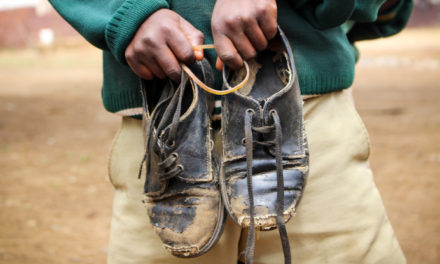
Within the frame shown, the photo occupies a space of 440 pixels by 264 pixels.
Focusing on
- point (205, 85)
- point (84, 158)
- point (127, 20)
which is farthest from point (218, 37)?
point (84, 158)

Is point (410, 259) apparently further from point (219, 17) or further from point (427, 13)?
point (427, 13)

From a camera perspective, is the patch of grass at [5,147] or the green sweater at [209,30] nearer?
the green sweater at [209,30]

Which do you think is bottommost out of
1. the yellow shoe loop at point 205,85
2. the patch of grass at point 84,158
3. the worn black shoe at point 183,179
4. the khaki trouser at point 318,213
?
the patch of grass at point 84,158

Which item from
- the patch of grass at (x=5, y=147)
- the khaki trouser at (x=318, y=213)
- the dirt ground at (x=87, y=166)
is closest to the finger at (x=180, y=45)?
the khaki trouser at (x=318, y=213)

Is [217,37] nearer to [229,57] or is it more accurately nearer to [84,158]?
[229,57]

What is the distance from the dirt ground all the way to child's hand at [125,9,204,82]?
2273mm

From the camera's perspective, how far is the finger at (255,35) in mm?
1029

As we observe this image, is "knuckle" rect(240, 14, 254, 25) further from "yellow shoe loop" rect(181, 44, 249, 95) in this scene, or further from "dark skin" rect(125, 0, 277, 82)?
"yellow shoe loop" rect(181, 44, 249, 95)

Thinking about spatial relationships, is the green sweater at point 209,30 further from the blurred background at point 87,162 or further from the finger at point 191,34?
the blurred background at point 87,162

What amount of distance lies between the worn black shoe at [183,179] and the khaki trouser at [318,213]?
0.23 metres

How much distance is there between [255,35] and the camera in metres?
1.04

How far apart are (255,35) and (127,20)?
307 millimetres

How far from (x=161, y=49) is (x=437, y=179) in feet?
12.0

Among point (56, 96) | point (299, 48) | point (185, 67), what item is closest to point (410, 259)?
point (299, 48)
